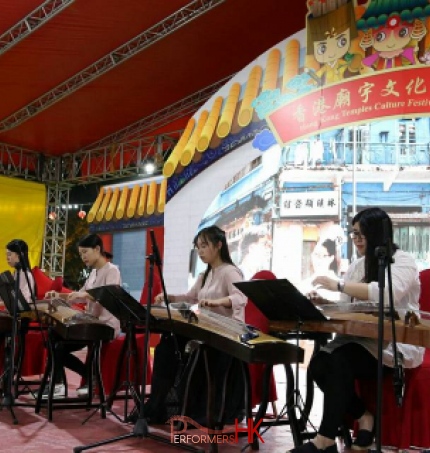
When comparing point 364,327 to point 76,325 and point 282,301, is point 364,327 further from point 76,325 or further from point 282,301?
point 76,325

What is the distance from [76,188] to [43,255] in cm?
263

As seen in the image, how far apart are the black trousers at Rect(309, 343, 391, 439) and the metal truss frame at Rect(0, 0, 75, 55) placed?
18.5 ft

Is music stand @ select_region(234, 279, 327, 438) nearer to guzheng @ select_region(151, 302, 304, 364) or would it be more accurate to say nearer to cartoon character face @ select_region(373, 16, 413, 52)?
guzheng @ select_region(151, 302, 304, 364)

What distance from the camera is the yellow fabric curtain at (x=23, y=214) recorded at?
37.9ft

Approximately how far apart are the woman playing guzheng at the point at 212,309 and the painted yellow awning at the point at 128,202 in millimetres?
6541

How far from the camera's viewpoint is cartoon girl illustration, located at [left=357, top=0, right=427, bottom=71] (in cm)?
561

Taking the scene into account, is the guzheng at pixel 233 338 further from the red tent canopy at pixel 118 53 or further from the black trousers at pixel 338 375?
the red tent canopy at pixel 118 53

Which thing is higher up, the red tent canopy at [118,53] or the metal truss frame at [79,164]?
the red tent canopy at [118,53]

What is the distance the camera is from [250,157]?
6371 mm

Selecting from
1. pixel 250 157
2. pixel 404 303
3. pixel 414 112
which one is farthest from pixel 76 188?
pixel 404 303

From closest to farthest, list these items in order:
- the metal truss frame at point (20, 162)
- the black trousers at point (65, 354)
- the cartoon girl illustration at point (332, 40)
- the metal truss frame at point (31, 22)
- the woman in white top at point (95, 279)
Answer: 1. the black trousers at point (65, 354)
2. the woman in white top at point (95, 279)
3. the cartoon girl illustration at point (332, 40)
4. the metal truss frame at point (31, 22)
5. the metal truss frame at point (20, 162)

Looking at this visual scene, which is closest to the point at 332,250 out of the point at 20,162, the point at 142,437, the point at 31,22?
the point at 142,437

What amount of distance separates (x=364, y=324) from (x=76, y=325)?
185 cm

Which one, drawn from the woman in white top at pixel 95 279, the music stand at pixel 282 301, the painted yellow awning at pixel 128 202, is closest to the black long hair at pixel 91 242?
the woman in white top at pixel 95 279
